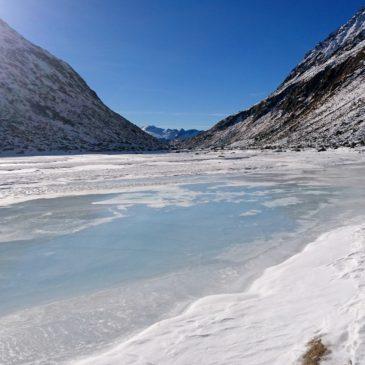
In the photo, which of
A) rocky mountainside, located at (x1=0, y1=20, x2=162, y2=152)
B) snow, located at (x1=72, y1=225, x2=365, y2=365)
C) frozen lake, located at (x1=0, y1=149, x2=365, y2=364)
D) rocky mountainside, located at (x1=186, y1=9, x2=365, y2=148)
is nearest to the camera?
snow, located at (x1=72, y1=225, x2=365, y2=365)

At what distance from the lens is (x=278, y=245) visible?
10.4 meters

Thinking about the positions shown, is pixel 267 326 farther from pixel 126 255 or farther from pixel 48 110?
pixel 48 110

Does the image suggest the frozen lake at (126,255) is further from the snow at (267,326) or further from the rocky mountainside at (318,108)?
the rocky mountainside at (318,108)

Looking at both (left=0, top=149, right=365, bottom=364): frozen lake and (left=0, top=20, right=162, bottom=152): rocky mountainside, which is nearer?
(left=0, top=149, right=365, bottom=364): frozen lake

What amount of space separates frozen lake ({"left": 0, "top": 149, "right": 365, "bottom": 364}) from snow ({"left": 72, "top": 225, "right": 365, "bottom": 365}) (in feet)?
1.58

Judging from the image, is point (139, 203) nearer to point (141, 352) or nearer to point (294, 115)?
point (141, 352)

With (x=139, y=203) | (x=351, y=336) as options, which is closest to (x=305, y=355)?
(x=351, y=336)

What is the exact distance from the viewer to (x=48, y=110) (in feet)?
→ 311

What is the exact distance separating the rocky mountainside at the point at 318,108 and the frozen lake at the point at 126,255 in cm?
4447

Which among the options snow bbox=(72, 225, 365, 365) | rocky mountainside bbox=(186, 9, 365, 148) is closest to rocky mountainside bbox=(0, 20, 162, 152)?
rocky mountainside bbox=(186, 9, 365, 148)

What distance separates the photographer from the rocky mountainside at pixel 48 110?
7894 centimetres

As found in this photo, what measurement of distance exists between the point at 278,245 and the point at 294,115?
117852 millimetres

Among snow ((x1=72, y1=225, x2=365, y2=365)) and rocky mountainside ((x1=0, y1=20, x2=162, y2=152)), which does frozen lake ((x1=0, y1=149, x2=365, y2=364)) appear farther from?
rocky mountainside ((x1=0, y1=20, x2=162, y2=152))

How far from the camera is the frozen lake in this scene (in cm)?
611
